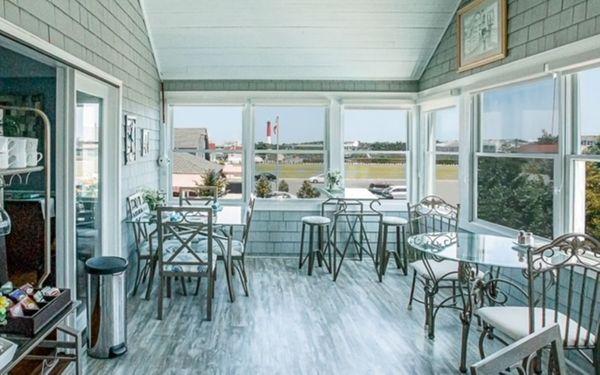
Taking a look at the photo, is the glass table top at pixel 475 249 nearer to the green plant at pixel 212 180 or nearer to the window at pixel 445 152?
the window at pixel 445 152

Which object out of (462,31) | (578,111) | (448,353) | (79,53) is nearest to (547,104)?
(578,111)

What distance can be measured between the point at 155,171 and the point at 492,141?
13.0 ft

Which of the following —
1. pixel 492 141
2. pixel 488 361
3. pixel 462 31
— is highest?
pixel 462 31

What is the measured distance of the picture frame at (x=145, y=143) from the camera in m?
5.07

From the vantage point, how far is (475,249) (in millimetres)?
3299

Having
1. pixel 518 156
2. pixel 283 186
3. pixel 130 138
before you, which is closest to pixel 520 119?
pixel 518 156

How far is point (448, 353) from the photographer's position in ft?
10.7

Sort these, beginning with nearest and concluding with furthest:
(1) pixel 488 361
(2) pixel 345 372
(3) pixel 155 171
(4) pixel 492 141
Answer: (1) pixel 488 361 → (2) pixel 345 372 → (4) pixel 492 141 → (3) pixel 155 171

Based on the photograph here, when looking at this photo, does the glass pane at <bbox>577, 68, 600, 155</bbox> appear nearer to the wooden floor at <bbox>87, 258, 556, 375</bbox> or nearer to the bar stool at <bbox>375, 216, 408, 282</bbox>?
the wooden floor at <bbox>87, 258, 556, 375</bbox>

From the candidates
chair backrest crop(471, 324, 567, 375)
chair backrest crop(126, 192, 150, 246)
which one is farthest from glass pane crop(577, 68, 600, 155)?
chair backrest crop(126, 192, 150, 246)

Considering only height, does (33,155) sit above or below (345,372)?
above

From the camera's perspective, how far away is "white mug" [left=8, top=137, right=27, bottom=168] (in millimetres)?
2098

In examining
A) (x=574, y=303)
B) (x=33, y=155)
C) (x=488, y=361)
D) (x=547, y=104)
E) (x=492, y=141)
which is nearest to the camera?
(x=488, y=361)

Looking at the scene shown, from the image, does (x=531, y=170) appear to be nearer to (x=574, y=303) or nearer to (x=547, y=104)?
(x=547, y=104)
